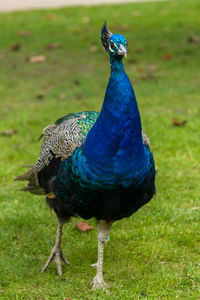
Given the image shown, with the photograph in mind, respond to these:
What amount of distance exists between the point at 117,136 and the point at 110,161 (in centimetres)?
16

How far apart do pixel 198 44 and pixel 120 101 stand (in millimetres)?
6948

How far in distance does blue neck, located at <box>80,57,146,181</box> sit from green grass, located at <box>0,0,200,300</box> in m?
0.96

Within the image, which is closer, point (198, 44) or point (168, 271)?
point (168, 271)

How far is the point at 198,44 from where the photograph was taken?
9609 mm

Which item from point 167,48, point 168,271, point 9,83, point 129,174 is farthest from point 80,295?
point 167,48

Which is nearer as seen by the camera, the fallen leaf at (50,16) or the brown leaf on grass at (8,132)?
the brown leaf on grass at (8,132)

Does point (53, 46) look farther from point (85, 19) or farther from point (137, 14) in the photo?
point (137, 14)

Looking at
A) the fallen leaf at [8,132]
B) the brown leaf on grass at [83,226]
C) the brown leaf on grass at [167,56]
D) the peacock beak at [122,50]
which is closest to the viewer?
the peacock beak at [122,50]

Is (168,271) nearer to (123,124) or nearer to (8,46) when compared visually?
(123,124)

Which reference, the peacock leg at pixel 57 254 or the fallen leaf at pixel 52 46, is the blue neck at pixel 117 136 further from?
the fallen leaf at pixel 52 46

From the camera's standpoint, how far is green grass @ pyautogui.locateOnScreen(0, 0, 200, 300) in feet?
12.3

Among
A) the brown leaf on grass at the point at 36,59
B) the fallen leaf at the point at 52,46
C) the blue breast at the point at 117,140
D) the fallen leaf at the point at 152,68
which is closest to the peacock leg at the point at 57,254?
the blue breast at the point at 117,140

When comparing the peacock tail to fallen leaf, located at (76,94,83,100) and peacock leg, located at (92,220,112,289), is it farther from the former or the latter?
fallen leaf, located at (76,94,83,100)

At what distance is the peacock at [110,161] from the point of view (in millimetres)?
3117
